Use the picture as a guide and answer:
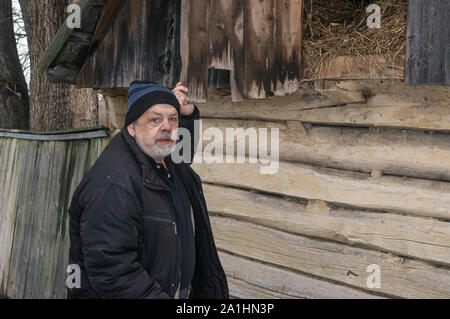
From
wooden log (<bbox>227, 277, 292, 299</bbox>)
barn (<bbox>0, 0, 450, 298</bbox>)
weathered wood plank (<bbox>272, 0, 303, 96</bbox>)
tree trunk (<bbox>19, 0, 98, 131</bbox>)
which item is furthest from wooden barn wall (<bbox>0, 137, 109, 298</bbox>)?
weathered wood plank (<bbox>272, 0, 303, 96</bbox>)

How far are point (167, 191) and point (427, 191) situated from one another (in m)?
1.62

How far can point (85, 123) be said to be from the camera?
7.13m

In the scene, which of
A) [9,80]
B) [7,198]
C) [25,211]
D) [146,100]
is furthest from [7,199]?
[146,100]

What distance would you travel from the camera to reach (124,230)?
8.45 ft

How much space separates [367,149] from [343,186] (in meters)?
0.31

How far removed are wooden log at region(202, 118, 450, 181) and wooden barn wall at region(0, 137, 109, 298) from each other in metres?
2.26

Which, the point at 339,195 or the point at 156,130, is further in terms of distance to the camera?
the point at 339,195

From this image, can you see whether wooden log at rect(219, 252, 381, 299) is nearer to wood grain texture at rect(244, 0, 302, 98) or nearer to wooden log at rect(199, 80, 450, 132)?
wooden log at rect(199, 80, 450, 132)

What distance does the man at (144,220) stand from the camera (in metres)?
2.57

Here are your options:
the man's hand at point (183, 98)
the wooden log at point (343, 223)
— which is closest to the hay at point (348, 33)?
the man's hand at point (183, 98)

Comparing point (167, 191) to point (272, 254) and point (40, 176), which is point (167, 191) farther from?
point (40, 176)

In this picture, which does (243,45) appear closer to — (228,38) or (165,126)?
(228,38)

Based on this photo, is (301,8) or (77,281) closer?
(77,281)

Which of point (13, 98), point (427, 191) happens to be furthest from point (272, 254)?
point (13, 98)
